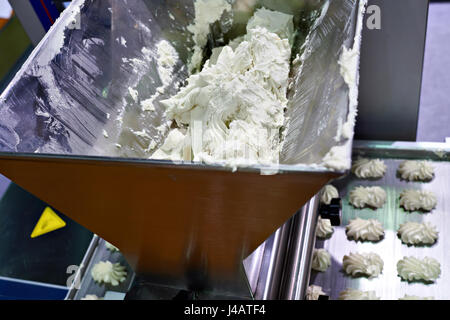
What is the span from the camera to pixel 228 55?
1.71 metres

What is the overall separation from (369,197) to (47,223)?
1.49 meters

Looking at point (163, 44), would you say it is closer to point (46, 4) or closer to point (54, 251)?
point (46, 4)

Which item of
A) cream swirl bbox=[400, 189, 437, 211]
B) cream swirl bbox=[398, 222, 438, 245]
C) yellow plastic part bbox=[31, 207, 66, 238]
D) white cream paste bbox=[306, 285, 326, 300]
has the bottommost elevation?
white cream paste bbox=[306, 285, 326, 300]

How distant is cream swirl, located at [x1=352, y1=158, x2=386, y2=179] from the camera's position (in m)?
1.98

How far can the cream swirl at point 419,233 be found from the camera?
1748 mm

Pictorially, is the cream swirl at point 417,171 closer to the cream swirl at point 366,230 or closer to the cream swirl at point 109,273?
the cream swirl at point 366,230

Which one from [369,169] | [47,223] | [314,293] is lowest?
[314,293]

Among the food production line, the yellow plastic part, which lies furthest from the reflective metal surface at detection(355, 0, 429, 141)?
the yellow plastic part

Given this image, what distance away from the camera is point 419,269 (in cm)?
164

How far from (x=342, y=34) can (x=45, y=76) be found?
0.92m

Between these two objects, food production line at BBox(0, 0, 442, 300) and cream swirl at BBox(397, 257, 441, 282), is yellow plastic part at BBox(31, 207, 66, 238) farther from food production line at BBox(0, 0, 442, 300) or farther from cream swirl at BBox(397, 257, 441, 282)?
cream swirl at BBox(397, 257, 441, 282)

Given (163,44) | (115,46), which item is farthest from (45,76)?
(163,44)

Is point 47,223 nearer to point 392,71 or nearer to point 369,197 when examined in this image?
point 369,197

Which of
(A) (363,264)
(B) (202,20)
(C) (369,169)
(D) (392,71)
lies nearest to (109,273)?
(A) (363,264)
